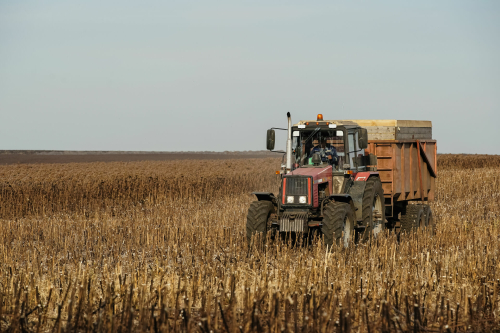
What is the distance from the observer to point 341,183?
10070mm

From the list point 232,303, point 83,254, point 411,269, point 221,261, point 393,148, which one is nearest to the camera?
point 232,303

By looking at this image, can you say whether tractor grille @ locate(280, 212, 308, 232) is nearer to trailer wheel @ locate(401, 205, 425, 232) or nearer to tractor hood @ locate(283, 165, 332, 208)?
tractor hood @ locate(283, 165, 332, 208)

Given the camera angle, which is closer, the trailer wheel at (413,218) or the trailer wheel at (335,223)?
the trailer wheel at (335,223)

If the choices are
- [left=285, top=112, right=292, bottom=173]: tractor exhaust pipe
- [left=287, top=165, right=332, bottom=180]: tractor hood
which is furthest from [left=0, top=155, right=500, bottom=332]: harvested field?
[left=285, top=112, right=292, bottom=173]: tractor exhaust pipe

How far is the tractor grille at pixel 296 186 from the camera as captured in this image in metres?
9.27

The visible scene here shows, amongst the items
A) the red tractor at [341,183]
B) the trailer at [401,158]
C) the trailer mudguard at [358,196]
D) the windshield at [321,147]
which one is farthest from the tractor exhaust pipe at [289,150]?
the trailer at [401,158]

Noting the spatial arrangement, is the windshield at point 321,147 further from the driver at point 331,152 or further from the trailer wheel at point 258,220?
the trailer wheel at point 258,220

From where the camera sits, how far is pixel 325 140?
1014cm

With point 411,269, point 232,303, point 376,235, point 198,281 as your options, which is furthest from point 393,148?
point 232,303

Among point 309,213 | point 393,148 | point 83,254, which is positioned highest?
point 393,148

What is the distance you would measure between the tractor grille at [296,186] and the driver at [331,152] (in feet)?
3.27

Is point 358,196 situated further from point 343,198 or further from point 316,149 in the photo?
point 316,149

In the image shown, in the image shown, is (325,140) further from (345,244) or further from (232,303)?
(232,303)

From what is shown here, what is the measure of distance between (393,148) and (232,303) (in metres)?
7.03
